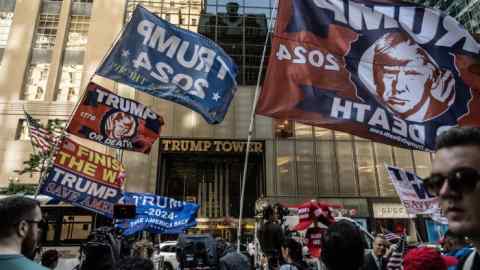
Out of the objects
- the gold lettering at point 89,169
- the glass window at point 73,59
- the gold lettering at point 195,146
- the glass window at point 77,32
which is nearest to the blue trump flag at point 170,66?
the gold lettering at point 89,169

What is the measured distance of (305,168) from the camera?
2716 cm

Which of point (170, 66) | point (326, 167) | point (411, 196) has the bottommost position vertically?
point (411, 196)

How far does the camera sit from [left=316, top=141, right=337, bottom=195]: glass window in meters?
26.9

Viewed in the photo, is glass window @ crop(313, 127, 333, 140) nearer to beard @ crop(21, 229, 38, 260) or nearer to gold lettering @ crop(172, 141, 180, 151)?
gold lettering @ crop(172, 141, 180, 151)

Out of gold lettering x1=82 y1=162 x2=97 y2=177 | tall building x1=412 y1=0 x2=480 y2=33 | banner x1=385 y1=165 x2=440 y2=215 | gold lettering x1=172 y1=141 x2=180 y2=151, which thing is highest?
tall building x1=412 y1=0 x2=480 y2=33

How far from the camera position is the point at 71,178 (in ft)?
20.8

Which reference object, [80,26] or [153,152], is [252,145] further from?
[80,26]

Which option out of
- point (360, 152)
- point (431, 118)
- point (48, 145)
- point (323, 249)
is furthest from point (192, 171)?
point (323, 249)

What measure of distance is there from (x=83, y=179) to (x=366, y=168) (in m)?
25.2

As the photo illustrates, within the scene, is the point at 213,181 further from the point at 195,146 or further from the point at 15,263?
the point at 15,263

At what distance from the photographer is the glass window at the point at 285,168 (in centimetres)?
2653

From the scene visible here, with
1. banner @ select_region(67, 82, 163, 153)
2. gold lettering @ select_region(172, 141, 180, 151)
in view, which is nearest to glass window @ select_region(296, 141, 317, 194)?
gold lettering @ select_region(172, 141, 180, 151)

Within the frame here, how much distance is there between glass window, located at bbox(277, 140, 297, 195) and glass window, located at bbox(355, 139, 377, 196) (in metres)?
5.64

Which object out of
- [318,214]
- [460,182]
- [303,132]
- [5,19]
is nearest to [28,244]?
[460,182]
